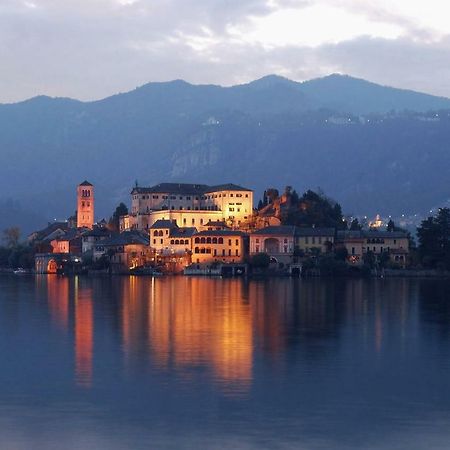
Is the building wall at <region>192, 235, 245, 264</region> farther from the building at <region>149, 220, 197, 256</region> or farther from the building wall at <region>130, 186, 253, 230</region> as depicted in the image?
the building wall at <region>130, 186, 253, 230</region>

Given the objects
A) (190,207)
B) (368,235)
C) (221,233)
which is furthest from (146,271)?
(368,235)

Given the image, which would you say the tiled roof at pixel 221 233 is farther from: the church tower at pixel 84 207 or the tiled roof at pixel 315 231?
the church tower at pixel 84 207

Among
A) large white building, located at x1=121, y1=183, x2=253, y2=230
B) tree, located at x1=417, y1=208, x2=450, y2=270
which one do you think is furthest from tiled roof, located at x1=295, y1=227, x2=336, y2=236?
large white building, located at x1=121, y1=183, x2=253, y2=230

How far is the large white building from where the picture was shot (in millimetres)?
109438

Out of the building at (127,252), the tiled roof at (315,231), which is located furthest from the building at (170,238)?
the tiled roof at (315,231)

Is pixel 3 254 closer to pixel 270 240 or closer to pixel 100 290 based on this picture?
pixel 270 240

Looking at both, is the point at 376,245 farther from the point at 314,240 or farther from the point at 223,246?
the point at 223,246

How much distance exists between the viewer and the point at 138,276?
9850 cm

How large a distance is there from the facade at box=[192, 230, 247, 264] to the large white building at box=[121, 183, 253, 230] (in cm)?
Result: 818

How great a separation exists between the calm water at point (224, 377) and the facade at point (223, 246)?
47206 millimetres

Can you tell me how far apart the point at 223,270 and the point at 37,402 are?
73397mm

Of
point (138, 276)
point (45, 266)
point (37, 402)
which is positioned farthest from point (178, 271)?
point (37, 402)

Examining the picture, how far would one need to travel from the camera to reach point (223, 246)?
99.1 m

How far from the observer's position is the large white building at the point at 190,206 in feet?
359
